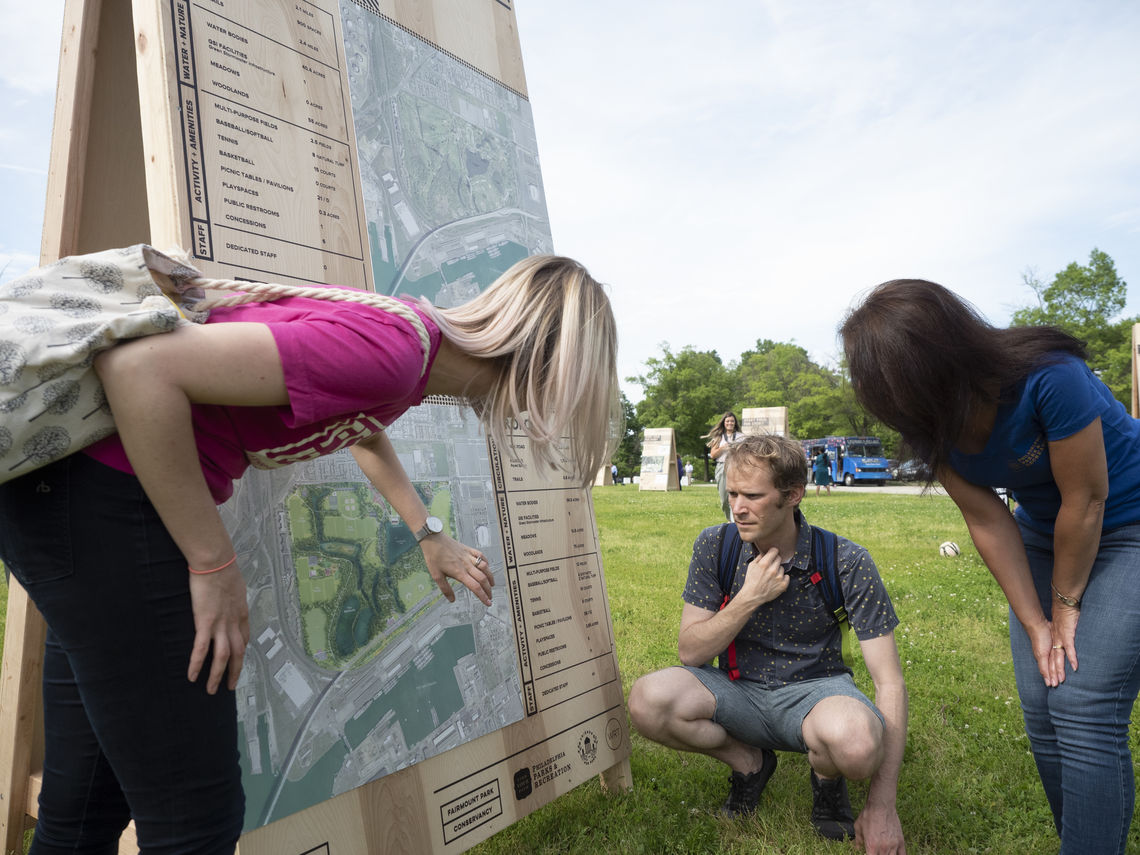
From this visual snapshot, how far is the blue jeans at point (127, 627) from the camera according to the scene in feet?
3.94

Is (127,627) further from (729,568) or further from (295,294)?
(729,568)

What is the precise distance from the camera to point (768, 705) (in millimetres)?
2795

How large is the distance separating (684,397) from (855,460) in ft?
54.8

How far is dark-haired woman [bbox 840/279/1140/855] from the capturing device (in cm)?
196

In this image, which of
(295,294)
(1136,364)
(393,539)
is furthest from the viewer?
(1136,364)

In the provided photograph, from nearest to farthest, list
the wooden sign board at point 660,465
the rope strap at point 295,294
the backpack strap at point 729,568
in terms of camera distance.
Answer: the rope strap at point 295,294 < the backpack strap at point 729,568 < the wooden sign board at point 660,465

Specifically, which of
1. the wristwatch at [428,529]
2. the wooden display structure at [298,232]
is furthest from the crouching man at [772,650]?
the wristwatch at [428,529]

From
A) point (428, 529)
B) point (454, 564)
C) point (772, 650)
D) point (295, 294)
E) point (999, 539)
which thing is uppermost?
point (295, 294)

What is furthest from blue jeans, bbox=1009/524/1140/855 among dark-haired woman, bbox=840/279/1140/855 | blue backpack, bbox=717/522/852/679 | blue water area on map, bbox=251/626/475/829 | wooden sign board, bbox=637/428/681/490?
wooden sign board, bbox=637/428/681/490

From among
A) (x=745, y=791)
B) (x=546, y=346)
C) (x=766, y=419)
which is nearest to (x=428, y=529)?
(x=546, y=346)

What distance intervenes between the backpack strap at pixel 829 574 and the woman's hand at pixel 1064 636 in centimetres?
72

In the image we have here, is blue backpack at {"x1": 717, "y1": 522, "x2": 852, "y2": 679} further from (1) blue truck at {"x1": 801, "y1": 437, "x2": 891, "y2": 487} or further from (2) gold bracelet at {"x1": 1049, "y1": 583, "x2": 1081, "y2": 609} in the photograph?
(1) blue truck at {"x1": 801, "y1": 437, "x2": 891, "y2": 487}

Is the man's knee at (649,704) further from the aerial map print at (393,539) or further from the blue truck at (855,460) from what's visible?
the blue truck at (855,460)

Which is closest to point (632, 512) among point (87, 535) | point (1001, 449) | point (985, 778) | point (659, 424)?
point (985, 778)
